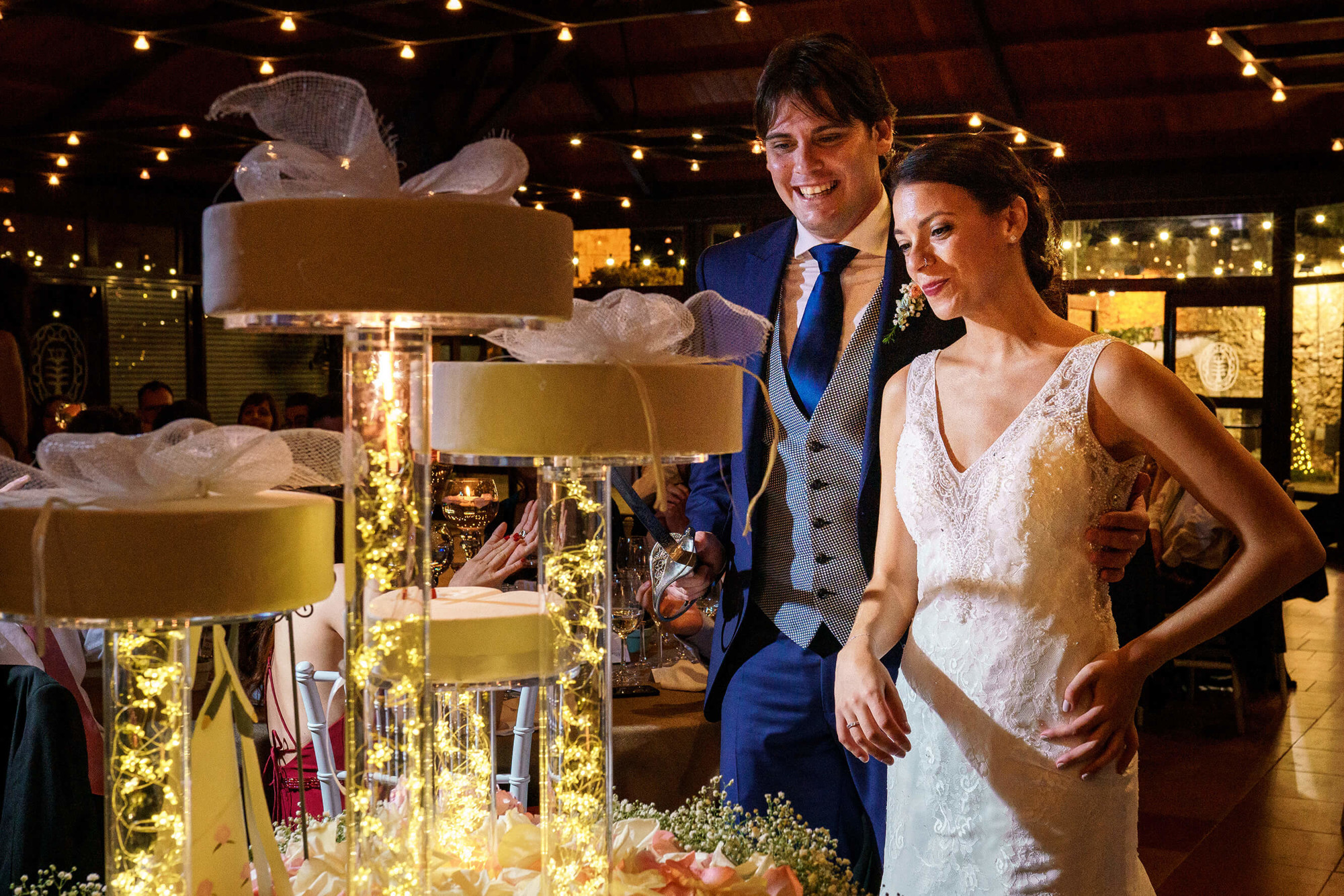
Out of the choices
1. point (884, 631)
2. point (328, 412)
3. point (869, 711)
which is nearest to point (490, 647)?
point (869, 711)

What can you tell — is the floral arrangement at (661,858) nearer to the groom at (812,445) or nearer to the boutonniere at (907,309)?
the groom at (812,445)

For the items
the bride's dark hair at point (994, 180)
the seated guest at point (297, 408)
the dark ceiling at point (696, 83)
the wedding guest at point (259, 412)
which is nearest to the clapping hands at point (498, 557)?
the bride's dark hair at point (994, 180)

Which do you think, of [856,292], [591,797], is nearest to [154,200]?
[856,292]

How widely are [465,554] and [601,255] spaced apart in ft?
33.1

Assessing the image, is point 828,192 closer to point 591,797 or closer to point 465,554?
point 591,797

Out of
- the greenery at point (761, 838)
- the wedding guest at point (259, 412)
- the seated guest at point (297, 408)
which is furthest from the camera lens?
the wedding guest at point (259, 412)

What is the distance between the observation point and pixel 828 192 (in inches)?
82.4

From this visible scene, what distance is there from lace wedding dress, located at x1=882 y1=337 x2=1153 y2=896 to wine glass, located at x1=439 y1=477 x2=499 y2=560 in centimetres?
198

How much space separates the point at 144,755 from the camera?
1.00 meters

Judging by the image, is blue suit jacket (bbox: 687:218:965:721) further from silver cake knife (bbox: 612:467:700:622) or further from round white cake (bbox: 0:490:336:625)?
round white cake (bbox: 0:490:336:625)

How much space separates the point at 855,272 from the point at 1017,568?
681 millimetres

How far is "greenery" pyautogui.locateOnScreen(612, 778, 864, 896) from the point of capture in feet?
4.43

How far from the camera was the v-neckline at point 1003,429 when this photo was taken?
67.4 inches

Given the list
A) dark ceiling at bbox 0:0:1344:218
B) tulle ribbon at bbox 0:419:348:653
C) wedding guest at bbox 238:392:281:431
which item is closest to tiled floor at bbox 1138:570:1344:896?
tulle ribbon at bbox 0:419:348:653
